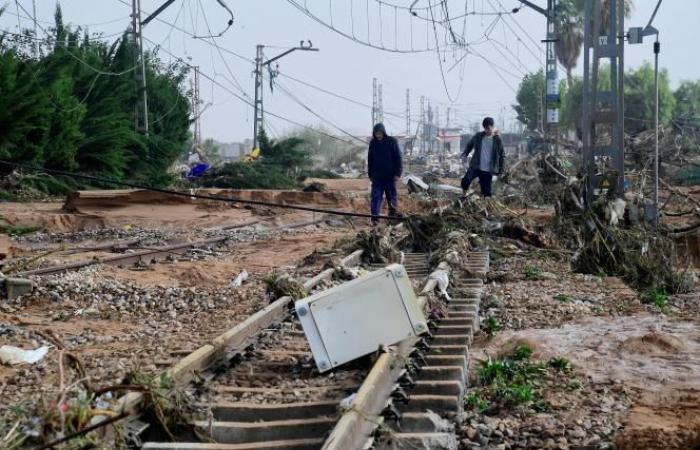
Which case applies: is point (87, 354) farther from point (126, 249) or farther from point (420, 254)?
point (126, 249)

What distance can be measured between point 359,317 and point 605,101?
1018cm

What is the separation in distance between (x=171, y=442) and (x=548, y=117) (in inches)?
1016

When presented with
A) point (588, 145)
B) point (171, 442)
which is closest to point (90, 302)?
point (171, 442)

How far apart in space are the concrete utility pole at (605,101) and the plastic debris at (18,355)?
9.20 meters

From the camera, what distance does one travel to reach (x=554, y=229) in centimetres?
1401

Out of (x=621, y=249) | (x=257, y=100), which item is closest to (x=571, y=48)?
(x=257, y=100)

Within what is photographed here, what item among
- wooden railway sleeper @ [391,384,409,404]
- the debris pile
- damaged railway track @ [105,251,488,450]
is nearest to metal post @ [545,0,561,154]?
the debris pile

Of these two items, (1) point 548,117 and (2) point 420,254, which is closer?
(2) point 420,254

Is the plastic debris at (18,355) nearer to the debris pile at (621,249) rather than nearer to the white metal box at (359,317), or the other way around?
the white metal box at (359,317)

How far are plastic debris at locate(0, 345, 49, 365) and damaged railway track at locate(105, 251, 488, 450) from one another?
4.69 ft

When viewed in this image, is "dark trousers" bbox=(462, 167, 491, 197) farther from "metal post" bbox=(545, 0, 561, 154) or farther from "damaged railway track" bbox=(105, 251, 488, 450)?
"metal post" bbox=(545, 0, 561, 154)

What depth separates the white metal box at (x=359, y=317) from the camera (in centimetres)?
568

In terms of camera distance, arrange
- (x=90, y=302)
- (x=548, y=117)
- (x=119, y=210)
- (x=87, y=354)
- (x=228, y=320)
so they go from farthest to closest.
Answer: (x=548, y=117) < (x=119, y=210) < (x=90, y=302) < (x=228, y=320) < (x=87, y=354)

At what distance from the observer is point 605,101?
1476 centimetres
